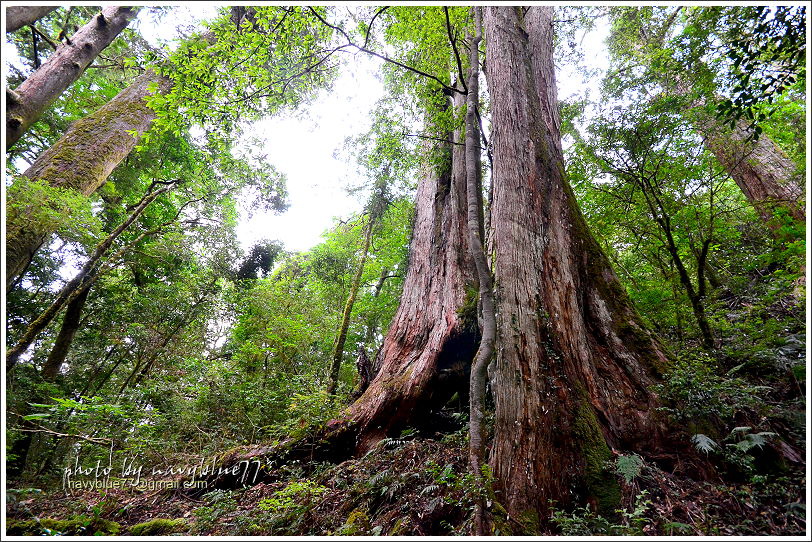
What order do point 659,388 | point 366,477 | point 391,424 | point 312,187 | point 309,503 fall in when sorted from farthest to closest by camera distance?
point 312,187, point 391,424, point 366,477, point 309,503, point 659,388

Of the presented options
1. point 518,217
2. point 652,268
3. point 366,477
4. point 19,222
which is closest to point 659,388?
point 518,217

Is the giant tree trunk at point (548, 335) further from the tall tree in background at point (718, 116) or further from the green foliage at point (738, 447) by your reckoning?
the tall tree in background at point (718, 116)

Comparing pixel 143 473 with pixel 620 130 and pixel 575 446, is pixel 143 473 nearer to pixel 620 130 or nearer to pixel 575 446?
pixel 575 446

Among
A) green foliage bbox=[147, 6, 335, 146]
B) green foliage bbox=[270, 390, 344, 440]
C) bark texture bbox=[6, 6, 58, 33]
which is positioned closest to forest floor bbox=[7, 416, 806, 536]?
green foliage bbox=[270, 390, 344, 440]

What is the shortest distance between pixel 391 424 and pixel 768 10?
5.45 meters

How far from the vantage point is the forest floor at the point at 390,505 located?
224 centimetres

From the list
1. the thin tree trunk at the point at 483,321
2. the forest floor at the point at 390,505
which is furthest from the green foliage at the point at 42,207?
the thin tree trunk at the point at 483,321

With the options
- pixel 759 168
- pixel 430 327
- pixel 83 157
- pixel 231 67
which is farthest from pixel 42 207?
pixel 759 168

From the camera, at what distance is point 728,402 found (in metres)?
2.88

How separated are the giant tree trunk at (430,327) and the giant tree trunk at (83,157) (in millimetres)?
3983

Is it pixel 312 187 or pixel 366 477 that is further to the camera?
pixel 312 187

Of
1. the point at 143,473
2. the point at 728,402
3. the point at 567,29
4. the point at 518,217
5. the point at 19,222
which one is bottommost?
the point at 143,473

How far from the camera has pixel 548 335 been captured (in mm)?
3244

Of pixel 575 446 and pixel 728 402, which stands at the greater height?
pixel 728 402
